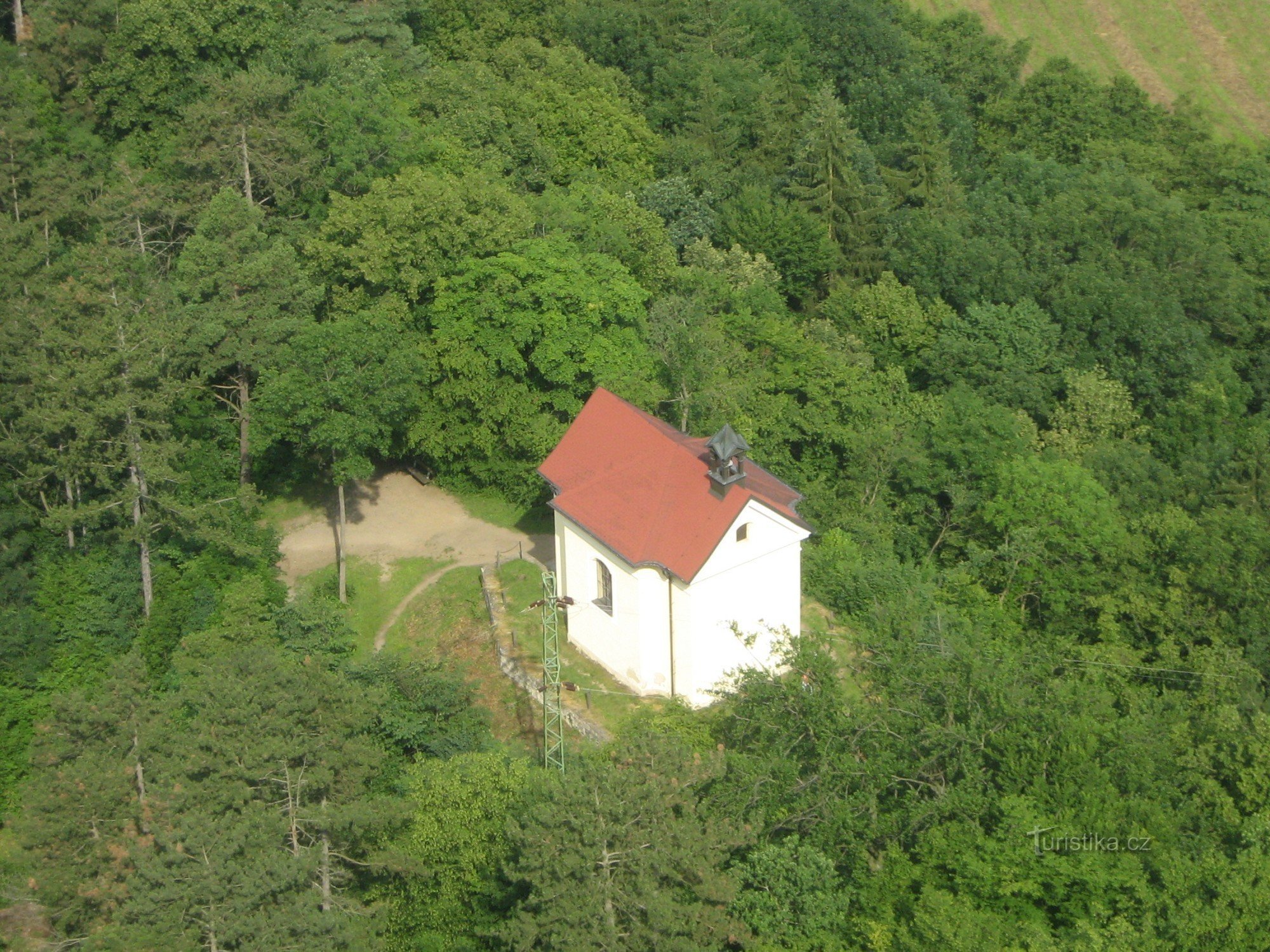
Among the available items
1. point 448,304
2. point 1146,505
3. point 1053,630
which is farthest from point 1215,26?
point 448,304

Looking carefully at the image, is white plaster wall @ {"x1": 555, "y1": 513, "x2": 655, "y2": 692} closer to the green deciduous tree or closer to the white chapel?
the white chapel

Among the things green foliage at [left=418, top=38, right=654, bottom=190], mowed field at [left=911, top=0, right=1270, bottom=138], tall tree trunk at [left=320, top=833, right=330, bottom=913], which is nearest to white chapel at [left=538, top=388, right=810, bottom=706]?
tall tree trunk at [left=320, top=833, right=330, bottom=913]

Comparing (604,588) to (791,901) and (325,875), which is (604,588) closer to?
(325,875)

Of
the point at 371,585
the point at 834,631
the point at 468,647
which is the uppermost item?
the point at 834,631

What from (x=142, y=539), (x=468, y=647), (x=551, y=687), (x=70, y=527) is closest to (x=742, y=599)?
(x=551, y=687)

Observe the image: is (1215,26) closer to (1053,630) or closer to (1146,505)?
(1146,505)

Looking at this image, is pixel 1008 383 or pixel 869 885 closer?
pixel 869 885
